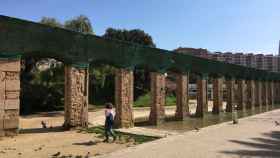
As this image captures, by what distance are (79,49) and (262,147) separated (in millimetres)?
10001

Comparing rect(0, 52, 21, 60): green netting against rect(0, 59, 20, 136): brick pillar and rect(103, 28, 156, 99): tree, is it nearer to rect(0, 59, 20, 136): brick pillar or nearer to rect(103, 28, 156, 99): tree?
rect(0, 59, 20, 136): brick pillar

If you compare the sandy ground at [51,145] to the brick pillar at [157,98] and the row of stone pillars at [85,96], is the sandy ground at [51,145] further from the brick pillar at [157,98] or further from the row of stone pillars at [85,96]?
the brick pillar at [157,98]

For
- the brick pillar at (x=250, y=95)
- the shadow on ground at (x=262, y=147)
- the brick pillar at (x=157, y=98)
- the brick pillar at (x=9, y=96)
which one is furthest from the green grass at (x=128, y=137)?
the brick pillar at (x=250, y=95)

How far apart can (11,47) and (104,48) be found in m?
5.74

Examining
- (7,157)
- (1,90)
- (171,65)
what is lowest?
(7,157)

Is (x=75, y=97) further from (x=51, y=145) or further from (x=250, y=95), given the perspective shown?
(x=250, y=95)

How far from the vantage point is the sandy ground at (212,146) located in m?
12.1

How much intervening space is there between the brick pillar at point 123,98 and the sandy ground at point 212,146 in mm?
4759

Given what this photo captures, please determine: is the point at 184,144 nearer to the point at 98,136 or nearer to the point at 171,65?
the point at 98,136

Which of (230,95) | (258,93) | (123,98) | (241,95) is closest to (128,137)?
(123,98)

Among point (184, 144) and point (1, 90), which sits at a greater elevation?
point (1, 90)

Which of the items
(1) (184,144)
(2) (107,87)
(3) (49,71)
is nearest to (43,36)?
(1) (184,144)

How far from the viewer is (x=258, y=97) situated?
48.7 metres

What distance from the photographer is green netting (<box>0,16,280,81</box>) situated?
16.1 metres
